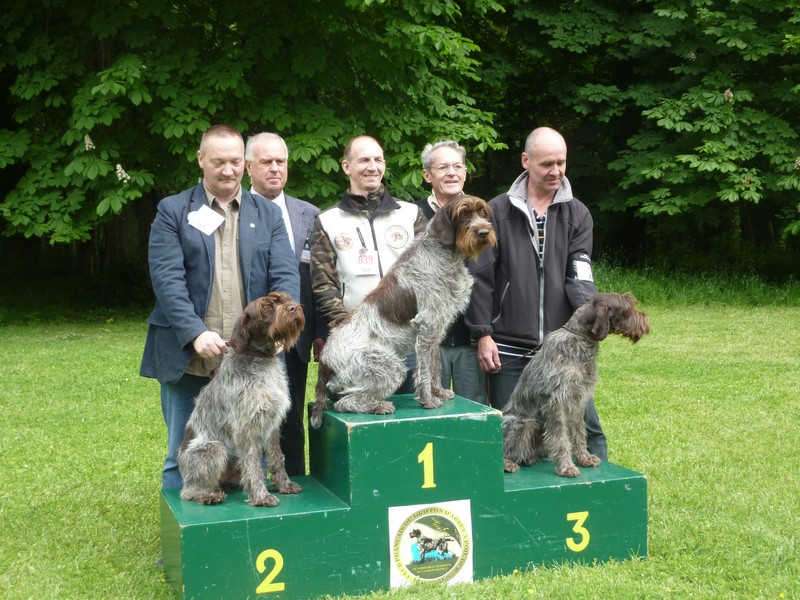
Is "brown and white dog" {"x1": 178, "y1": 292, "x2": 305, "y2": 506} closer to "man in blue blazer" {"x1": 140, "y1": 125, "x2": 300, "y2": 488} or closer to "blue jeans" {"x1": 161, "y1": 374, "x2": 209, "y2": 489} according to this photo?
"man in blue blazer" {"x1": 140, "y1": 125, "x2": 300, "y2": 488}

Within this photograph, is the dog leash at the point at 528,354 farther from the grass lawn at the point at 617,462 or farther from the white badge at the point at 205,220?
the white badge at the point at 205,220

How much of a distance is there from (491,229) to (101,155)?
10.2 metres

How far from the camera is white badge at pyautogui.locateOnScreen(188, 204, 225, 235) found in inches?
180

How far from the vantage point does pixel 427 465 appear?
14.4ft

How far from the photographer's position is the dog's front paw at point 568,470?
4.71m

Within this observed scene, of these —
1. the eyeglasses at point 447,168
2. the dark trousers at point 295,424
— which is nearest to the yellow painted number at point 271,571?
the dark trousers at point 295,424

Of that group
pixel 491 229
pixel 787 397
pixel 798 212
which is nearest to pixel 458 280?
pixel 491 229

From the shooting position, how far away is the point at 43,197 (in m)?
13.3

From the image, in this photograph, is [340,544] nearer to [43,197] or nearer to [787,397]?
[787,397]

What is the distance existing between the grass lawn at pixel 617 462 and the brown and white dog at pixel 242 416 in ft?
2.41

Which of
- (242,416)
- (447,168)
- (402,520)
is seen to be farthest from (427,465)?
(447,168)

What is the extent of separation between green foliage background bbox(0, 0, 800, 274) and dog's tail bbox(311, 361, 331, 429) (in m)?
7.75

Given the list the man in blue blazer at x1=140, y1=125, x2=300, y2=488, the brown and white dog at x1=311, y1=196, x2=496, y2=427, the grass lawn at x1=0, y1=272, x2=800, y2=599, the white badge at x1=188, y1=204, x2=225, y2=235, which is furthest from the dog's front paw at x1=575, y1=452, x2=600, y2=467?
the white badge at x1=188, y1=204, x2=225, y2=235

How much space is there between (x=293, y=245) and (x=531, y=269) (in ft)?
5.01
